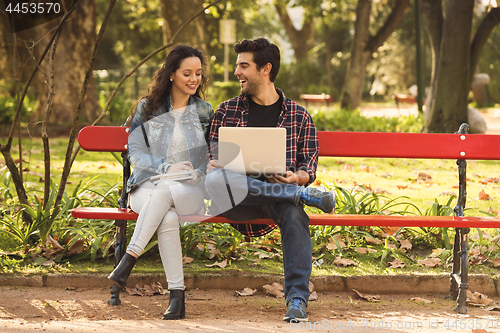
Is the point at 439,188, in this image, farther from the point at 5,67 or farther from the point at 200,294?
the point at 5,67

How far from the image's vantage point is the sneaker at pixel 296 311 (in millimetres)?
2895

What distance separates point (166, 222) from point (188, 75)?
1.01 meters

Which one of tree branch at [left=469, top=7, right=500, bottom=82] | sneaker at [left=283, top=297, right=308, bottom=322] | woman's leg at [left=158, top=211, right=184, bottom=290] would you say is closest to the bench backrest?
woman's leg at [left=158, top=211, right=184, bottom=290]

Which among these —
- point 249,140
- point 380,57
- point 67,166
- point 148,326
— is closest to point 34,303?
point 148,326

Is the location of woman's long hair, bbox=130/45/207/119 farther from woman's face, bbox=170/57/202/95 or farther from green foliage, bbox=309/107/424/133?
green foliage, bbox=309/107/424/133

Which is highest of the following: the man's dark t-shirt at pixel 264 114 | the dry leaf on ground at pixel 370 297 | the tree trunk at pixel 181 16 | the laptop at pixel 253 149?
the tree trunk at pixel 181 16

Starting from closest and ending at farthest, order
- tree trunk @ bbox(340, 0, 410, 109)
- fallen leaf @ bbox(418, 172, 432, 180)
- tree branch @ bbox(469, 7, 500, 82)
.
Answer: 1. fallen leaf @ bbox(418, 172, 432, 180)
2. tree branch @ bbox(469, 7, 500, 82)
3. tree trunk @ bbox(340, 0, 410, 109)

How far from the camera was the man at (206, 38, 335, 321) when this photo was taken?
3029 millimetres

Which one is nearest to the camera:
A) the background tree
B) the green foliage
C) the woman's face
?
the woman's face

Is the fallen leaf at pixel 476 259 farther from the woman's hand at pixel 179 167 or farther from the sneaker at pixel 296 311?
the woman's hand at pixel 179 167

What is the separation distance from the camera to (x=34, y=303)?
323 cm

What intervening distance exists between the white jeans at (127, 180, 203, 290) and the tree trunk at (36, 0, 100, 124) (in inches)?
370

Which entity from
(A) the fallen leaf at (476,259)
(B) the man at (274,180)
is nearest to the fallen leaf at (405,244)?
(A) the fallen leaf at (476,259)

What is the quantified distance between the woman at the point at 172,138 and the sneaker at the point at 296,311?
0.76m
